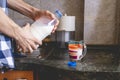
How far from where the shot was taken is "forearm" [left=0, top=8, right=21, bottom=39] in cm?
81

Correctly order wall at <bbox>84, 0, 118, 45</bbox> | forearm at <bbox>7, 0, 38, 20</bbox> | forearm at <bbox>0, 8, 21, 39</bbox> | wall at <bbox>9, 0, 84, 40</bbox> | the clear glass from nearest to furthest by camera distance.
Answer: forearm at <bbox>0, 8, 21, 39</bbox> < the clear glass < forearm at <bbox>7, 0, 38, 20</bbox> < wall at <bbox>84, 0, 118, 45</bbox> < wall at <bbox>9, 0, 84, 40</bbox>

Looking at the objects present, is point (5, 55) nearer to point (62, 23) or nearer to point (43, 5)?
point (62, 23)

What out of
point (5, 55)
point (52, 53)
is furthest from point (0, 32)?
point (52, 53)

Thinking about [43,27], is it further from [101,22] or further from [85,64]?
[101,22]

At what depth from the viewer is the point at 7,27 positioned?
0.83 meters

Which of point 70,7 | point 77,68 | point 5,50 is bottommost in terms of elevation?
point 77,68

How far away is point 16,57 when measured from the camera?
1370mm

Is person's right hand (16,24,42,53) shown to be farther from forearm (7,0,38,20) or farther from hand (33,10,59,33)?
forearm (7,0,38,20)

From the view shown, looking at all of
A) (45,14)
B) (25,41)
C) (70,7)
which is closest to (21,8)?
(45,14)

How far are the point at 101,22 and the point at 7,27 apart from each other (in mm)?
957

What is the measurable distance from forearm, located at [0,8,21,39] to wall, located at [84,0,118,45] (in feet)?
2.89

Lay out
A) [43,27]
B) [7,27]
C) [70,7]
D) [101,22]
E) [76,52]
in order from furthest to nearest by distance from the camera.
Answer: [70,7]
[101,22]
[76,52]
[43,27]
[7,27]

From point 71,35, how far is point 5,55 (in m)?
0.88

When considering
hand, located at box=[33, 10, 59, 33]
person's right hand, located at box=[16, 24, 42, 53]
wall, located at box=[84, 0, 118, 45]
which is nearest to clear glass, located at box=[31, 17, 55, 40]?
hand, located at box=[33, 10, 59, 33]
